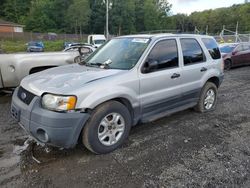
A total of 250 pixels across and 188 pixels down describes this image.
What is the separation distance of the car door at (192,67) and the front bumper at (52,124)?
7.66 feet

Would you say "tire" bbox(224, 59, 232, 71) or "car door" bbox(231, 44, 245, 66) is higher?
"car door" bbox(231, 44, 245, 66)

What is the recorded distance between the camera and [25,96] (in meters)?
3.66

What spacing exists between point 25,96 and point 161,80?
2.18 metres

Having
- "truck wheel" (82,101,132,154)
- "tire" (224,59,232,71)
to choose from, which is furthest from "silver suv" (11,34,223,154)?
"tire" (224,59,232,71)

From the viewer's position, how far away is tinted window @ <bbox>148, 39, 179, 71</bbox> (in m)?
4.31

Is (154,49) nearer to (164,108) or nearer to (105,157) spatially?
(164,108)

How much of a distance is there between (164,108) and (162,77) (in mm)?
598

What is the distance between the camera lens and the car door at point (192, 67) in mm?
4844

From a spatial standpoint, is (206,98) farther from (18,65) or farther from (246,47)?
(246,47)

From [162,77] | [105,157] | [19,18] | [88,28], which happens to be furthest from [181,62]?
[19,18]

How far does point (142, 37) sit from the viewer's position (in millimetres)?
4570

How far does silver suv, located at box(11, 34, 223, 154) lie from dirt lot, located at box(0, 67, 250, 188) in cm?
33

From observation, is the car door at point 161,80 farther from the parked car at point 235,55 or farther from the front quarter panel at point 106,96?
the parked car at point 235,55

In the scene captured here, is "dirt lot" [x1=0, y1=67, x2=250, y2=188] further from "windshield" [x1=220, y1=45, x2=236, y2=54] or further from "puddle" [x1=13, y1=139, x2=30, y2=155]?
"windshield" [x1=220, y1=45, x2=236, y2=54]
